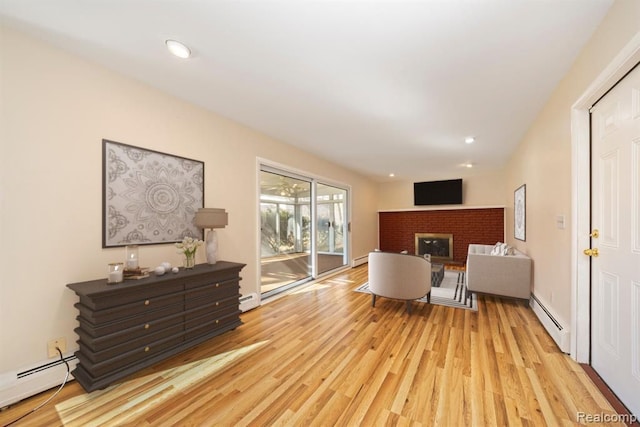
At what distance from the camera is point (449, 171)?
634 cm

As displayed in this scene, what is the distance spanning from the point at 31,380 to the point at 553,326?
4.44 m

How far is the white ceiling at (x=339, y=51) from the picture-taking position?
59.7 inches

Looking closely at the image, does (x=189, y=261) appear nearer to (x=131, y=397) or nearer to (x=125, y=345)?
(x=125, y=345)

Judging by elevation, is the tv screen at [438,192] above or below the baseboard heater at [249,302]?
above

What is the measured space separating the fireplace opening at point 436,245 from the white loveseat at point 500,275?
3652 millimetres

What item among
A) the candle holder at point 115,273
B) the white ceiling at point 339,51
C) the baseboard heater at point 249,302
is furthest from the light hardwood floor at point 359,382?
the white ceiling at point 339,51

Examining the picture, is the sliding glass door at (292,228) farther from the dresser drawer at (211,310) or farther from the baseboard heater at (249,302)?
the dresser drawer at (211,310)

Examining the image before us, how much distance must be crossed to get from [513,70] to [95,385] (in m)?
4.13

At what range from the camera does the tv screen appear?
6941 mm

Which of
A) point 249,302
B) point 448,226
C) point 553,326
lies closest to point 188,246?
point 249,302

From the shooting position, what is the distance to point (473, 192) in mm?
6836

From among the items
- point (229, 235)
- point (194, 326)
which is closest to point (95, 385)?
point (194, 326)

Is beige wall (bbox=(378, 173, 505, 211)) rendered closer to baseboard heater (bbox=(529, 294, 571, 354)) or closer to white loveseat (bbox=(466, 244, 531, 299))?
white loveseat (bbox=(466, 244, 531, 299))

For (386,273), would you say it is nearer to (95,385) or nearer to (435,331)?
(435,331)
